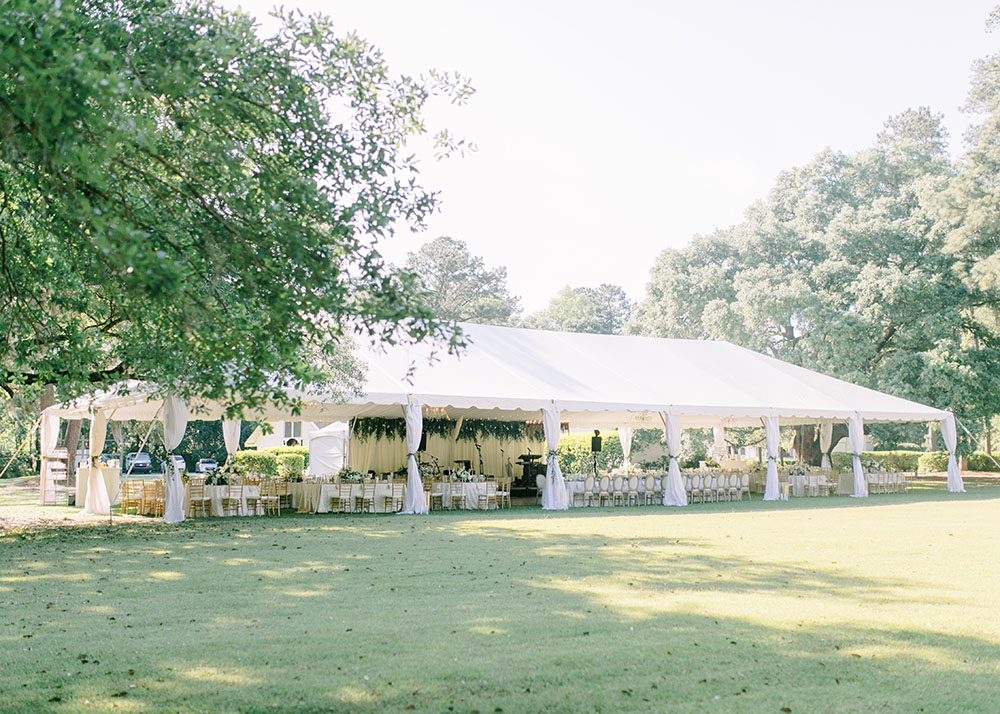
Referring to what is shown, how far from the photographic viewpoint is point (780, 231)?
102 feet

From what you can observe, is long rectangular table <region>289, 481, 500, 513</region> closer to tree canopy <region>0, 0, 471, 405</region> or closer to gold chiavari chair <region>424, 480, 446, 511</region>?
gold chiavari chair <region>424, 480, 446, 511</region>

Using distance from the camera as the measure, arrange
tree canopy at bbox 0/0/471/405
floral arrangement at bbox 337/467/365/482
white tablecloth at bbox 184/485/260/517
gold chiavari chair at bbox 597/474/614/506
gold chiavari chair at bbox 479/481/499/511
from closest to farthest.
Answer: tree canopy at bbox 0/0/471/405, white tablecloth at bbox 184/485/260/517, floral arrangement at bbox 337/467/365/482, gold chiavari chair at bbox 479/481/499/511, gold chiavari chair at bbox 597/474/614/506

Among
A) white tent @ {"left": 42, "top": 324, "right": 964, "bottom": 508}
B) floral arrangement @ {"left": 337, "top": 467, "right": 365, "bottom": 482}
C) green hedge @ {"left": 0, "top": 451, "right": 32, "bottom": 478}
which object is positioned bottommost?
green hedge @ {"left": 0, "top": 451, "right": 32, "bottom": 478}

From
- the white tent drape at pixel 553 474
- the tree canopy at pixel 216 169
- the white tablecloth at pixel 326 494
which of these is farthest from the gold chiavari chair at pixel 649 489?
the tree canopy at pixel 216 169

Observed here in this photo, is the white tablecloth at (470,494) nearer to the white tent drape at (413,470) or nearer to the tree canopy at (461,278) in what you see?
the white tent drape at (413,470)

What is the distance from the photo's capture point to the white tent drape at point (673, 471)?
18.4 metres

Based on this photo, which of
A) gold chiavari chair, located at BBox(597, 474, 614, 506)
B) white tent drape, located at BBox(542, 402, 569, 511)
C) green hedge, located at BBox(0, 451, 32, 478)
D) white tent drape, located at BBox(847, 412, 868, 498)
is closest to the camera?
white tent drape, located at BBox(542, 402, 569, 511)

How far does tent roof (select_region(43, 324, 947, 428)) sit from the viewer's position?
1645cm

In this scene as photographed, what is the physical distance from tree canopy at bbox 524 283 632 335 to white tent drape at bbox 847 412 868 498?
145 feet

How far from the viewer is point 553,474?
17484 mm

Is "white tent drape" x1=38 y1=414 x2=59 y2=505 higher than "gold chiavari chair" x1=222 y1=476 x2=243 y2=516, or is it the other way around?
"white tent drape" x1=38 y1=414 x2=59 y2=505

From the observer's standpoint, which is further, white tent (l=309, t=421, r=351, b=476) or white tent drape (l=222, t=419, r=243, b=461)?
white tent (l=309, t=421, r=351, b=476)

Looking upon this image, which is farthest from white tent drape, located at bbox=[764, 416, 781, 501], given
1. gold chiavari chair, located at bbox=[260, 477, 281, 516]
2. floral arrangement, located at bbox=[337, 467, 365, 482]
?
gold chiavari chair, located at bbox=[260, 477, 281, 516]

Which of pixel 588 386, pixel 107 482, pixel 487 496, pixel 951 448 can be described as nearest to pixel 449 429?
pixel 487 496
